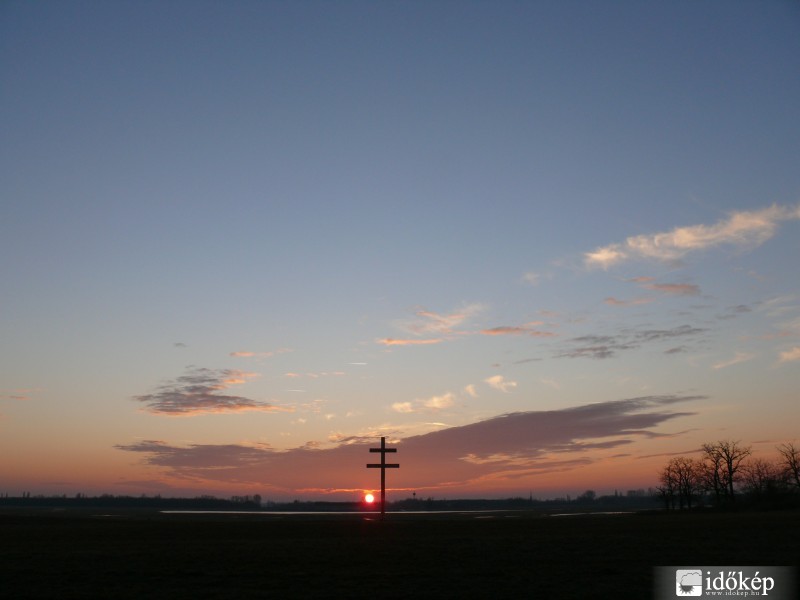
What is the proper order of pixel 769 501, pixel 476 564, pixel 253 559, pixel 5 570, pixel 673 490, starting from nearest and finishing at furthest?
pixel 5 570
pixel 476 564
pixel 253 559
pixel 769 501
pixel 673 490

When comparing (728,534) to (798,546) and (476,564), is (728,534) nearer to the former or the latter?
(798,546)

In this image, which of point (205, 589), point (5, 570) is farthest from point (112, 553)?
point (205, 589)

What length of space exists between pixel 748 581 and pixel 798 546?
10.0 m

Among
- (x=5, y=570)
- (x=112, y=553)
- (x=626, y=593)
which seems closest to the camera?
(x=626, y=593)

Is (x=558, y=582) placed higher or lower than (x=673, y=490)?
higher

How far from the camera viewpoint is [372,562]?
2488cm

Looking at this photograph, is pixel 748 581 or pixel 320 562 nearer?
pixel 748 581

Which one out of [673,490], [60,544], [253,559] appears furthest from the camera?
[673,490]

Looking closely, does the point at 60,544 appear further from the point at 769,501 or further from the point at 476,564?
the point at 769,501

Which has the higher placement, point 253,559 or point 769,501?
point 253,559

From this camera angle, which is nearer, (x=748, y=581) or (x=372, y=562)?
(x=748, y=581)

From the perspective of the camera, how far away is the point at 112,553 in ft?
91.0

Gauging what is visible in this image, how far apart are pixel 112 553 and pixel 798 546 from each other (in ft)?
86.2

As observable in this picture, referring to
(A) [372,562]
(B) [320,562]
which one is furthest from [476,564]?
(B) [320,562]
